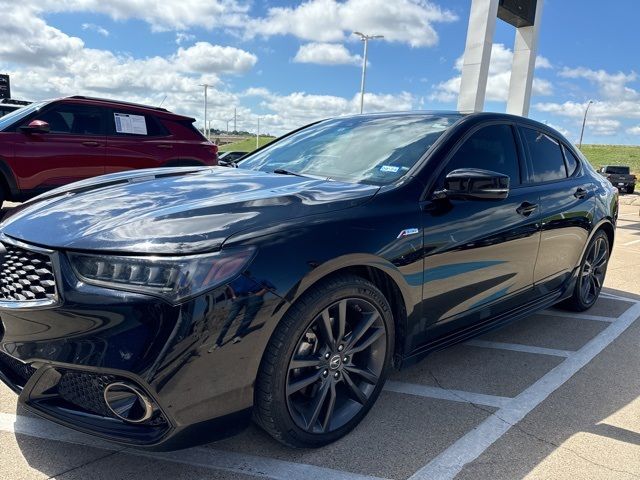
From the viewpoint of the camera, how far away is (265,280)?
198cm

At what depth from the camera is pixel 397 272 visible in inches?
99.1

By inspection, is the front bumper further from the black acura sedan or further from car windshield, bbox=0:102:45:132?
car windshield, bbox=0:102:45:132

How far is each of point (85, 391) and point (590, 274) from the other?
4220 millimetres

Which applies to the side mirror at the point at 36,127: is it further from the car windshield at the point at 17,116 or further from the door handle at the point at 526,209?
the door handle at the point at 526,209

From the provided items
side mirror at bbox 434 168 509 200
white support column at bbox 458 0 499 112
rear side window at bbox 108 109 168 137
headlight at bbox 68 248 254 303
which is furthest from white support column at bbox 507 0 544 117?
headlight at bbox 68 248 254 303

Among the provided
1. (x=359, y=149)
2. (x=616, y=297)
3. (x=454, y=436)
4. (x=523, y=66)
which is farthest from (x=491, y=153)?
(x=523, y=66)

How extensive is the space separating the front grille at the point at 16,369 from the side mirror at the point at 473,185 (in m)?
2.04

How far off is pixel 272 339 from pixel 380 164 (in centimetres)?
133

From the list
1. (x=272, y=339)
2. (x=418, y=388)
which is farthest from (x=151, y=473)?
(x=418, y=388)

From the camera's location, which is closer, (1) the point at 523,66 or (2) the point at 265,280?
(2) the point at 265,280

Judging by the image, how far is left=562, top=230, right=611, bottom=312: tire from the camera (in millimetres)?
4492

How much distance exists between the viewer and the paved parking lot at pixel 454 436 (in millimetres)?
2244

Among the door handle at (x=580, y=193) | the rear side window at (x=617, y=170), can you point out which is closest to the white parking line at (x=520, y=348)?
the door handle at (x=580, y=193)

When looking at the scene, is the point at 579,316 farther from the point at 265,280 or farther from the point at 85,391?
the point at 85,391
